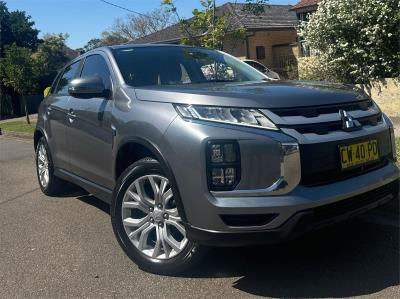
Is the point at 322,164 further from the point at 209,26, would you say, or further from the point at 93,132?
the point at 209,26

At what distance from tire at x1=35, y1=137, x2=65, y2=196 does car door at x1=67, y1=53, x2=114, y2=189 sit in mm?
980

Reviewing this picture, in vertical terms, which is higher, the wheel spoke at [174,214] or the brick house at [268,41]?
the brick house at [268,41]

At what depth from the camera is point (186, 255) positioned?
3465mm

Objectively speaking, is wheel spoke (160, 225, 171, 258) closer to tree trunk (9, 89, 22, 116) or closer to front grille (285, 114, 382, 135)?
front grille (285, 114, 382, 135)

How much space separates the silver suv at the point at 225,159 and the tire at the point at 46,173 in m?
→ 1.72

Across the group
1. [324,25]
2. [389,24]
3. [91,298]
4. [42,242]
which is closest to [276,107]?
[91,298]

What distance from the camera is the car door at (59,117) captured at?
17.3 feet

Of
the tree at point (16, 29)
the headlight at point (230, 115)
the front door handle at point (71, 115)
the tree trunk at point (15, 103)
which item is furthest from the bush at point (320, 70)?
the tree at point (16, 29)

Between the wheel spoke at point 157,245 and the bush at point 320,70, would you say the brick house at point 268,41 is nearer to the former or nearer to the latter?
the bush at point 320,70

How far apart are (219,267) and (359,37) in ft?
31.6

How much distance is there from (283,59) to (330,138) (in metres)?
25.0

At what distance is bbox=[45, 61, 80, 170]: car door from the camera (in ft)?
17.3

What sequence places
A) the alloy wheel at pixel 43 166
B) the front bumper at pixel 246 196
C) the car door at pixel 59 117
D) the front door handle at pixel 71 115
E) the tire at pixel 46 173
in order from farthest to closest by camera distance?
the alloy wheel at pixel 43 166
the tire at pixel 46 173
the car door at pixel 59 117
the front door handle at pixel 71 115
the front bumper at pixel 246 196

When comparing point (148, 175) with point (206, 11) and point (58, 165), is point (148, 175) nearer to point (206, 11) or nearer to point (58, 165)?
point (58, 165)
